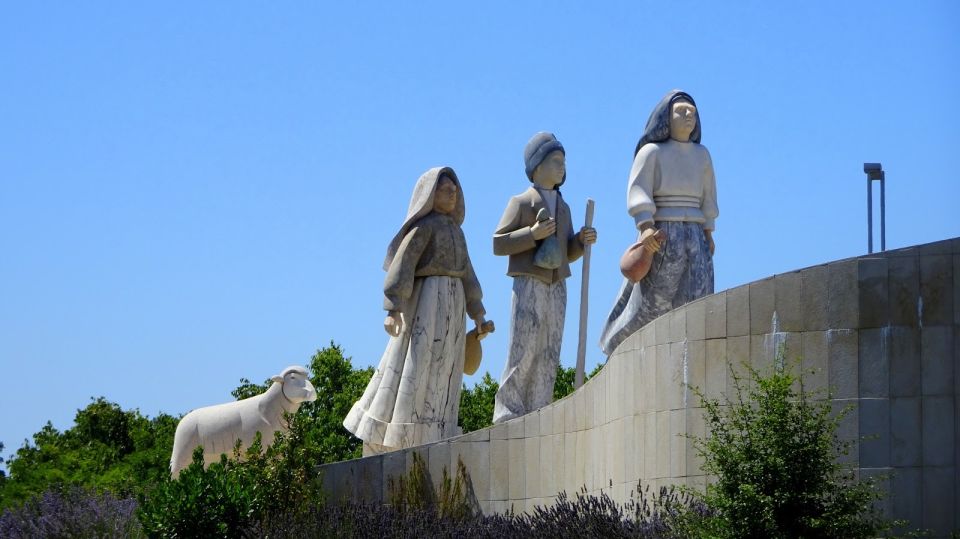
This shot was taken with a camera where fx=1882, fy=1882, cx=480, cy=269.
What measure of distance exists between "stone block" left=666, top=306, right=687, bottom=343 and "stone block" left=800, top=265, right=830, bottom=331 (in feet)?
3.40

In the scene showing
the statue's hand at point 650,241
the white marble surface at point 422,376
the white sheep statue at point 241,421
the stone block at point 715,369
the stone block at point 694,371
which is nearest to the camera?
the stone block at point 715,369

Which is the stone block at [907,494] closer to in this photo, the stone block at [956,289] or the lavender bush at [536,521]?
the stone block at [956,289]

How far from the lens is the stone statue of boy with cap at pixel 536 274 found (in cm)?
1798

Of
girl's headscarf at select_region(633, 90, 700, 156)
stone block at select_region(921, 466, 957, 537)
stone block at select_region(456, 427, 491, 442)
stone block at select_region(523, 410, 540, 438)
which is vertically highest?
girl's headscarf at select_region(633, 90, 700, 156)

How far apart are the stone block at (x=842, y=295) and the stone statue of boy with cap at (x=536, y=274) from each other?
522 centimetres

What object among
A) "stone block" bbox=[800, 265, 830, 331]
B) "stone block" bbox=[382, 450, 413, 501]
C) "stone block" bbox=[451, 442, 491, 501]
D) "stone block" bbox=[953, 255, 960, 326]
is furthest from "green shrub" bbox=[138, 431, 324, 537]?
"stone block" bbox=[953, 255, 960, 326]

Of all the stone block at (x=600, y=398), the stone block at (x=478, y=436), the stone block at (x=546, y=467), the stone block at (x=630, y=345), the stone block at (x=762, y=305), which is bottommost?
the stone block at (x=546, y=467)

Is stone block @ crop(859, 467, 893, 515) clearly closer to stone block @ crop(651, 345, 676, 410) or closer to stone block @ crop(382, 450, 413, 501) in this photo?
stone block @ crop(651, 345, 676, 410)

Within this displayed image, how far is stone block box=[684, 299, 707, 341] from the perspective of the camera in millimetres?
13641

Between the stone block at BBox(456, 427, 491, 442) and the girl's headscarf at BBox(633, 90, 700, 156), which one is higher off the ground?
the girl's headscarf at BBox(633, 90, 700, 156)

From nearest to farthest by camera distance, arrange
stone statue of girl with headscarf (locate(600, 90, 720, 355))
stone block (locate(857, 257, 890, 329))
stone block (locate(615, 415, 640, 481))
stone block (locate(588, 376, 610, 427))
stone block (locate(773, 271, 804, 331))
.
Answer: stone block (locate(857, 257, 890, 329)) → stone block (locate(773, 271, 804, 331)) → stone block (locate(615, 415, 640, 481)) → stone block (locate(588, 376, 610, 427)) → stone statue of girl with headscarf (locate(600, 90, 720, 355))

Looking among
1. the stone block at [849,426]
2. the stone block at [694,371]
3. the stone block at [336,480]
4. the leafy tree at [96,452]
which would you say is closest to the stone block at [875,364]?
the stone block at [849,426]

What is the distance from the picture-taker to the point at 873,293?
12.9m

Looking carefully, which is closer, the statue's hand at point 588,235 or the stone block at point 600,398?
the stone block at point 600,398
